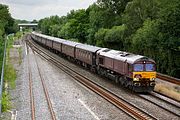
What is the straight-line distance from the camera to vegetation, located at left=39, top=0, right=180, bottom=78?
37188 millimetres

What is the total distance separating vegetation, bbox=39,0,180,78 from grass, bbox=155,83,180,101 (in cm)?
639

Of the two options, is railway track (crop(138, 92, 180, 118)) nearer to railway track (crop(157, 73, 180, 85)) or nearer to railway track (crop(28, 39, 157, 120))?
railway track (crop(28, 39, 157, 120))

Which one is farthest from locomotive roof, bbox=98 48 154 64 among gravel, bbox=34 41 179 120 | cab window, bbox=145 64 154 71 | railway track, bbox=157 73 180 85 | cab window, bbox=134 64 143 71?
railway track, bbox=157 73 180 85

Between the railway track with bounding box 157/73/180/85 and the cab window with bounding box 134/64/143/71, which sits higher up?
the cab window with bounding box 134/64/143/71

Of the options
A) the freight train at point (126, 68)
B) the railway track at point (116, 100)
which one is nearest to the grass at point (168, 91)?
the freight train at point (126, 68)

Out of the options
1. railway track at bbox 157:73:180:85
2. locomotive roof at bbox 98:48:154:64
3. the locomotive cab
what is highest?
locomotive roof at bbox 98:48:154:64

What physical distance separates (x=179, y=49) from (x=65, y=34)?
7557 centimetres

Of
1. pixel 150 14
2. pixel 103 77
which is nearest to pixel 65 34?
pixel 150 14

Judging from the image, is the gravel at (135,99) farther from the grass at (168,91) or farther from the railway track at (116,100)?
the grass at (168,91)

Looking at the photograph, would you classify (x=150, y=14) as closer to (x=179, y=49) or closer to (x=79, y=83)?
(x=179, y=49)

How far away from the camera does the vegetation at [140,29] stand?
37.2 metres

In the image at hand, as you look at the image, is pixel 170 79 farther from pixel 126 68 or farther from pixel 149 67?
pixel 126 68

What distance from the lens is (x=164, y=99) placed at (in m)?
26.8

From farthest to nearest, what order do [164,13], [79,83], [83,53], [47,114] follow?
1. [83,53]
2. [164,13]
3. [79,83]
4. [47,114]
